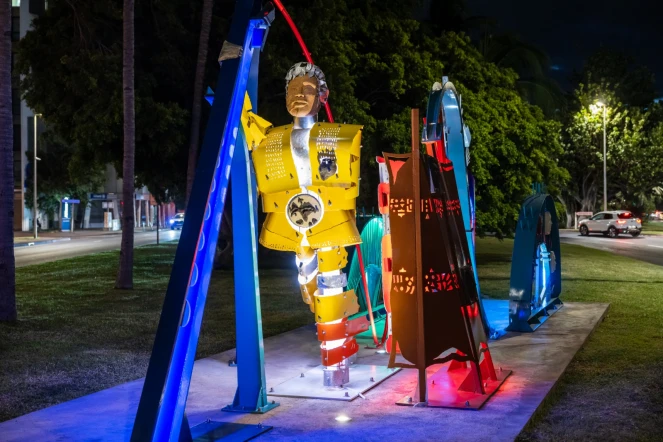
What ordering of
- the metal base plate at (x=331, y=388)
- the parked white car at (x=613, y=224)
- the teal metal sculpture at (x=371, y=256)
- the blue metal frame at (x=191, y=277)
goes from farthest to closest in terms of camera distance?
the parked white car at (x=613, y=224), the teal metal sculpture at (x=371, y=256), the metal base plate at (x=331, y=388), the blue metal frame at (x=191, y=277)

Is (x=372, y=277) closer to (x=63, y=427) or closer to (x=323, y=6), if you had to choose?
(x=63, y=427)

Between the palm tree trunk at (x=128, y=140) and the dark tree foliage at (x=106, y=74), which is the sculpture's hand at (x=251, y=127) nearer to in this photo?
the palm tree trunk at (x=128, y=140)

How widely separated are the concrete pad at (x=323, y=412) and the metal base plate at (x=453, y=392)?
8 centimetres

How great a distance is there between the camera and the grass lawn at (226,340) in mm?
6785

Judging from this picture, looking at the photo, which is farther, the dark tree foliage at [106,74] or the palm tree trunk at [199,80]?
the dark tree foliage at [106,74]

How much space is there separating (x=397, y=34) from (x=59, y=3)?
864cm

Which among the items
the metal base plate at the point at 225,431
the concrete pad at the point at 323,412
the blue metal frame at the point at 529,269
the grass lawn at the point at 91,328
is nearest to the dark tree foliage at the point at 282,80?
the grass lawn at the point at 91,328

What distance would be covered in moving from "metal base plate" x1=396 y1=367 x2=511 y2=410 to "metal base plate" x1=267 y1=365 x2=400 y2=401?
474mm

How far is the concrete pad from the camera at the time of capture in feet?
19.2

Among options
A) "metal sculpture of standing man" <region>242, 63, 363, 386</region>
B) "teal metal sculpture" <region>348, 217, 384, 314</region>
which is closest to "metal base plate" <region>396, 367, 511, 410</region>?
"metal sculpture of standing man" <region>242, 63, 363, 386</region>

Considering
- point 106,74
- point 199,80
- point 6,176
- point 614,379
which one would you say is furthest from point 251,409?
point 106,74

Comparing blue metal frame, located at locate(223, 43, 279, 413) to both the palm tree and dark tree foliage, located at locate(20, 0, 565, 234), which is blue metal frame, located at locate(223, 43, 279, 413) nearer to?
the palm tree

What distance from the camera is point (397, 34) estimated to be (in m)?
22.4

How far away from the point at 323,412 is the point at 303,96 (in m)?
2.59
